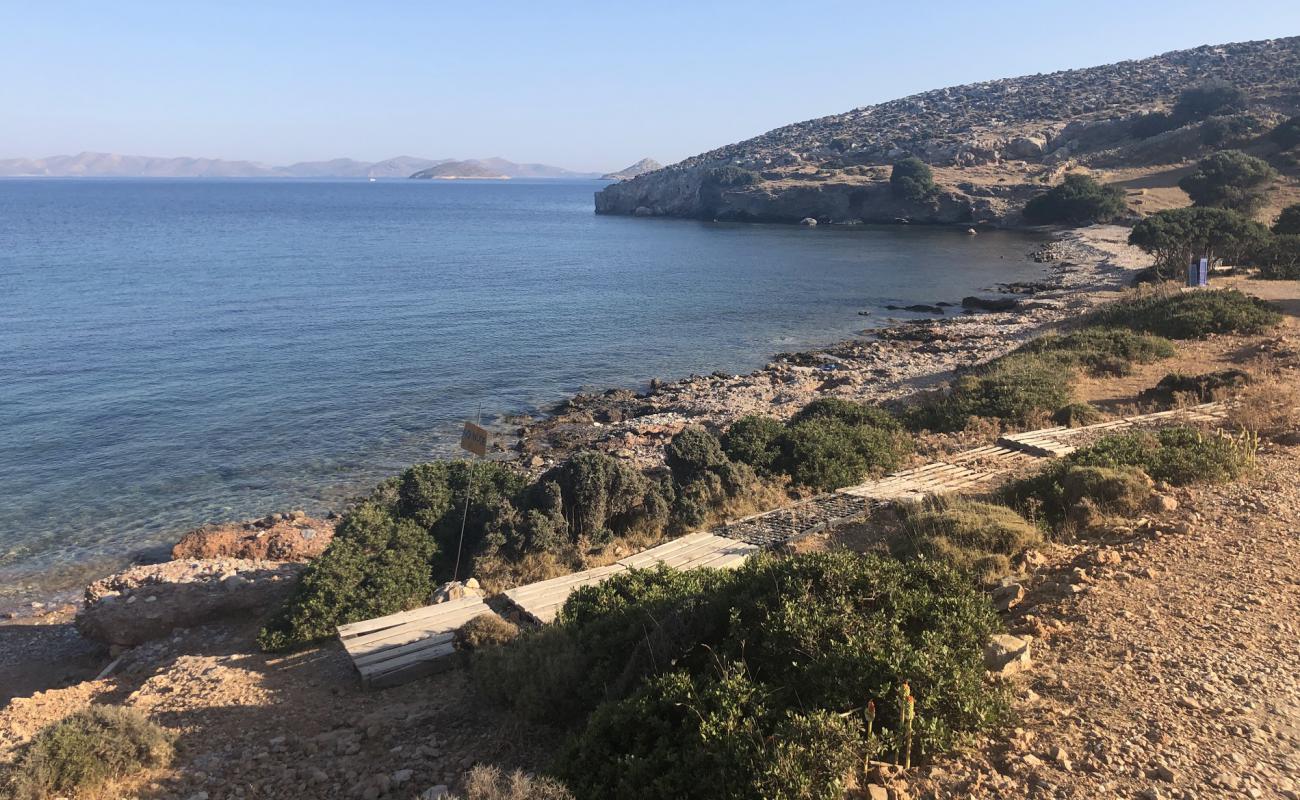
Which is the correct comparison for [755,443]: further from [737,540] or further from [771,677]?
[771,677]

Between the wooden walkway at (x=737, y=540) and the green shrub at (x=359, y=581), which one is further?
the green shrub at (x=359, y=581)

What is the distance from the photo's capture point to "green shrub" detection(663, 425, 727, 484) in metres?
15.0

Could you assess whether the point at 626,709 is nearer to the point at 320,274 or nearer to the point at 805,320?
the point at 805,320

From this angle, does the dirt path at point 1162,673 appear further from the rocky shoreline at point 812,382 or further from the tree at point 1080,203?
the tree at point 1080,203

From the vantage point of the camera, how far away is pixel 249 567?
1421 centimetres

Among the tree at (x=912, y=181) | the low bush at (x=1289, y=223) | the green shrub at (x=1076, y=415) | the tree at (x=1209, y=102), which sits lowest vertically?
the green shrub at (x=1076, y=415)

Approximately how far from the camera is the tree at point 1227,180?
197 feet

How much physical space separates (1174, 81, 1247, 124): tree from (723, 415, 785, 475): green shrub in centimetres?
10239

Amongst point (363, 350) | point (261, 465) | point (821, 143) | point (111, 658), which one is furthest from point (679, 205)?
point (111, 658)

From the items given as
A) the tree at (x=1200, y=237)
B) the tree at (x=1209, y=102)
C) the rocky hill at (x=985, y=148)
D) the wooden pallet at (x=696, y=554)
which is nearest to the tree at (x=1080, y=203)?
the rocky hill at (x=985, y=148)

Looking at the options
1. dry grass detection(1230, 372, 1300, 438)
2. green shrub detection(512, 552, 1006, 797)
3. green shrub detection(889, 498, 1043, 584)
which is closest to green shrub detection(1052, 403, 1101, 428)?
dry grass detection(1230, 372, 1300, 438)

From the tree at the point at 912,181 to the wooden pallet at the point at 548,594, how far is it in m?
87.1

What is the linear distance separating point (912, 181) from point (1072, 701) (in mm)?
90657

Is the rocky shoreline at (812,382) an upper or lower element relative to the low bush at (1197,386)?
lower
